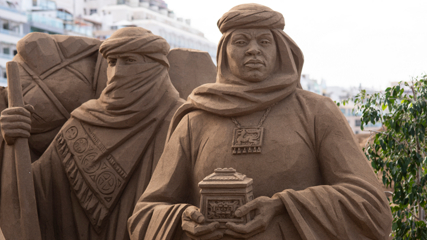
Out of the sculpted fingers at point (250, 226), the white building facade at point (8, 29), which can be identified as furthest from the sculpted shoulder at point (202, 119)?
the white building facade at point (8, 29)

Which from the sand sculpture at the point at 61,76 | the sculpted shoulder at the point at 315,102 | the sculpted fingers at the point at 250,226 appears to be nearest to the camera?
the sculpted fingers at the point at 250,226

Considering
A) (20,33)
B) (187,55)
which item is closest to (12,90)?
(187,55)

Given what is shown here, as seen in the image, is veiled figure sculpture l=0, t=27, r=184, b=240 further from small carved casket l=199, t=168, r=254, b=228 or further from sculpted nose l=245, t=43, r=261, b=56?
small carved casket l=199, t=168, r=254, b=228

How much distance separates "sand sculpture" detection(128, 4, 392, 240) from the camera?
3.58m

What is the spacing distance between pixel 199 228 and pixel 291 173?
28.7 inches

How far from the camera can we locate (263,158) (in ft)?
12.5

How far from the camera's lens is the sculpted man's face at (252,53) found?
156 inches

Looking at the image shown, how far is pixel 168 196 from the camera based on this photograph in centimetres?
403

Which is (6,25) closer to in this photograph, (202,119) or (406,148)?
(406,148)

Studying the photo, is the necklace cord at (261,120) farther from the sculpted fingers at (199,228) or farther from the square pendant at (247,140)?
the sculpted fingers at (199,228)

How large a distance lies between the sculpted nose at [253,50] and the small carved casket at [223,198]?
0.91m

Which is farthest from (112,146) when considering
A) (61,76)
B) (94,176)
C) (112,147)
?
(61,76)

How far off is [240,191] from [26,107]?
278 cm

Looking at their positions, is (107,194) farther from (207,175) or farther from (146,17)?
(146,17)
